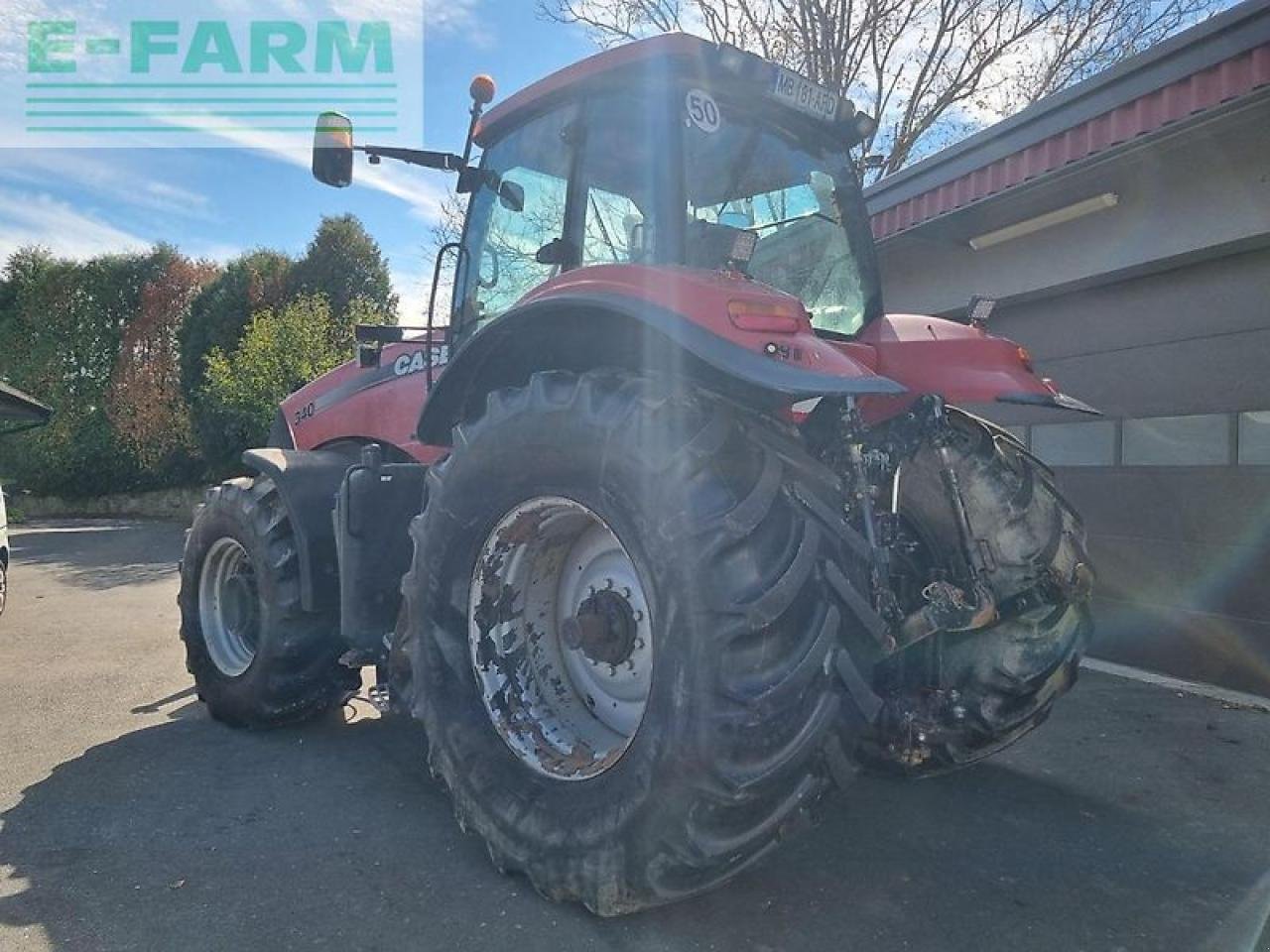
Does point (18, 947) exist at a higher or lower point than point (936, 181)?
lower

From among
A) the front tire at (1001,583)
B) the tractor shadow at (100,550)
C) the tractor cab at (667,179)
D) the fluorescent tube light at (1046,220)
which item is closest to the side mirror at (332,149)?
the tractor cab at (667,179)

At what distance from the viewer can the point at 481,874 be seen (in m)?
2.95

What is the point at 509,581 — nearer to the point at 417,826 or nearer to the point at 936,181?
the point at 417,826

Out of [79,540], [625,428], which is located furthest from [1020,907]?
[79,540]

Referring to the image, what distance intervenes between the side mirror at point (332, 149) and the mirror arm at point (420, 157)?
0.05 meters

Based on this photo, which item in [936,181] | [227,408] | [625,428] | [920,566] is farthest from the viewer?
[227,408]

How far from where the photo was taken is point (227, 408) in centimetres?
1844

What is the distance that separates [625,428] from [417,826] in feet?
5.83

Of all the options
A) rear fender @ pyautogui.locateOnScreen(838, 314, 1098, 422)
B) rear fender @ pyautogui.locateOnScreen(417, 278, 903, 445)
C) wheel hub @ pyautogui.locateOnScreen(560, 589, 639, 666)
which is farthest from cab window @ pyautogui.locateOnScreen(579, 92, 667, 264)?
wheel hub @ pyautogui.locateOnScreen(560, 589, 639, 666)

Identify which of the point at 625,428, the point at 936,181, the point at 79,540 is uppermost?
the point at 936,181

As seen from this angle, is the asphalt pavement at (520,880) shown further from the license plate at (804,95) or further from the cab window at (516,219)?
the license plate at (804,95)

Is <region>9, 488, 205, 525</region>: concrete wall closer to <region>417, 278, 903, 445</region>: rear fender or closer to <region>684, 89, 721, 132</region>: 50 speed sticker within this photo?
<region>417, 278, 903, 445</region>: rear fender

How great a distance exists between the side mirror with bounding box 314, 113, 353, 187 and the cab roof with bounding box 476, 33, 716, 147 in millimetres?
562

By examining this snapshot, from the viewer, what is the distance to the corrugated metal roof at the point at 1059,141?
4.77m
